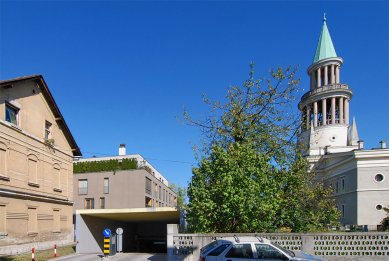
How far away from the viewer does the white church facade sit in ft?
149

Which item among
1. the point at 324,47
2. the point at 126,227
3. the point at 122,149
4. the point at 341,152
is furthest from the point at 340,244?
the point at 324,47

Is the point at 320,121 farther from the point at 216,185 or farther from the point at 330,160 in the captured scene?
the point at 216,185

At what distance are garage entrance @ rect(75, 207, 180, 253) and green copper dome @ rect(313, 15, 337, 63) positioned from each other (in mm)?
57528

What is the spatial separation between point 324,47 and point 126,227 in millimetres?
63392

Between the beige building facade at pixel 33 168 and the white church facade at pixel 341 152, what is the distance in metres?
18.5

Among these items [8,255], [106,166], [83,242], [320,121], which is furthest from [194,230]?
[320,121]

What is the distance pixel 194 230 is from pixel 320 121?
202ft

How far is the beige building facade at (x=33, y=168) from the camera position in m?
20.7

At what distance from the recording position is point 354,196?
155 ft

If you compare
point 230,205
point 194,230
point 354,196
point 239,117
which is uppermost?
point 239,117

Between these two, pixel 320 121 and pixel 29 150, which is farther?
pixel 320 121

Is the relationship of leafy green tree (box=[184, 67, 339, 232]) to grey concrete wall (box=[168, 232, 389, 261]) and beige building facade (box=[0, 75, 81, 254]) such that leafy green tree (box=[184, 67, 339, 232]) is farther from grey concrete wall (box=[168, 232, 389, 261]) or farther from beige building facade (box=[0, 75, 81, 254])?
beige building facade (box=[0, 75, 81, 254])

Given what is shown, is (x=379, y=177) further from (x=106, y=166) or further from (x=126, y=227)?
(x=106, y=166)

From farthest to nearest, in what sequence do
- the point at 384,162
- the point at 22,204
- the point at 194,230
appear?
the point at 384,162, the point at 22,204, the point at 194,230
